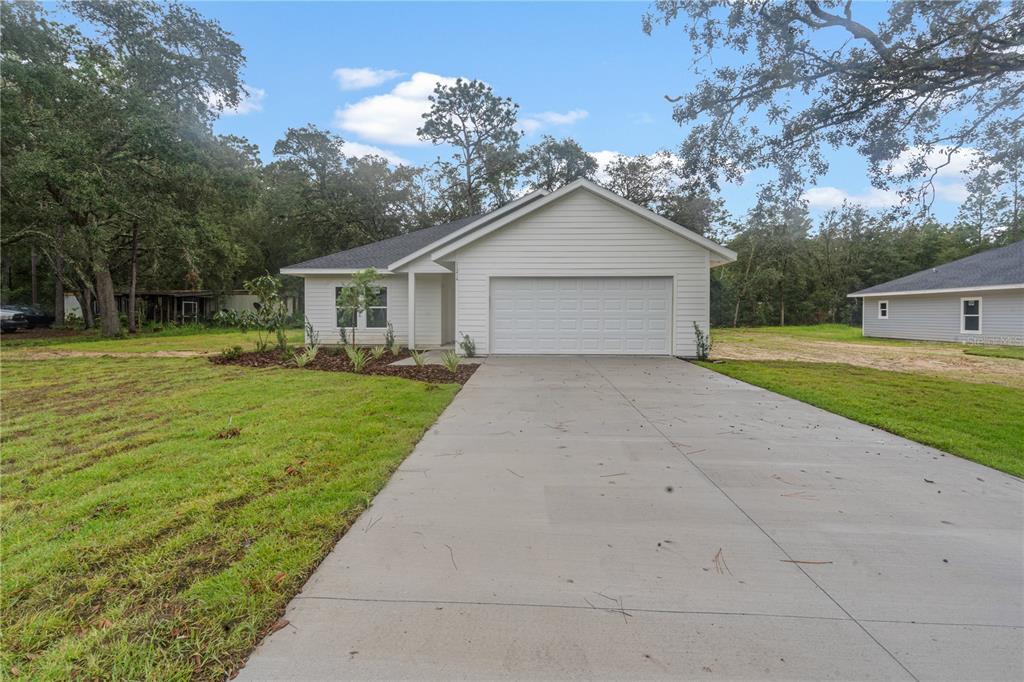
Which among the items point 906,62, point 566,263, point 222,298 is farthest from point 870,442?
point 222,298

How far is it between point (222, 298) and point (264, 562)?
38.0 m

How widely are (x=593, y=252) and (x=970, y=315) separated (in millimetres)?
18450

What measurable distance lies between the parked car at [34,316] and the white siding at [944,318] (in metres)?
41.8

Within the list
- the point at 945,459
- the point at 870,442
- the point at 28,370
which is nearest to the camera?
the point at 945,459

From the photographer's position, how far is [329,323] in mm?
17109

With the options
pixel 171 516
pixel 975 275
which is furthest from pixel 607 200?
pixel 975 275

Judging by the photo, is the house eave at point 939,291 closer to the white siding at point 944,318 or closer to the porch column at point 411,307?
the white siding at point 944,318

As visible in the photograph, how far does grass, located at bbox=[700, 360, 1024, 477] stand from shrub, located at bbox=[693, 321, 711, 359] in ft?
3.06

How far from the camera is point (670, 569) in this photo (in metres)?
2.72

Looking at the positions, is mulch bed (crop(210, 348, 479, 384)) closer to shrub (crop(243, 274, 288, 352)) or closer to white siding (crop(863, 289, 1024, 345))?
shrub (crop(243, 274, 288, 352))

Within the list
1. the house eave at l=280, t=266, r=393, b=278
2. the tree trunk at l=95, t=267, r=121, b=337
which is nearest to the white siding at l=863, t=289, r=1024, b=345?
the house eave at l=280, t=266, r=393, b=278

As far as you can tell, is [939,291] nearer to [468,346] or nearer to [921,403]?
[921,403]

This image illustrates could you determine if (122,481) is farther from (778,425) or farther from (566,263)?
(566,263)

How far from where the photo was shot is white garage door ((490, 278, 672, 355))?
506 inches
